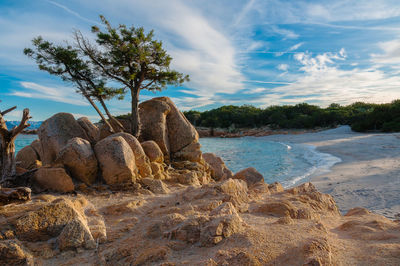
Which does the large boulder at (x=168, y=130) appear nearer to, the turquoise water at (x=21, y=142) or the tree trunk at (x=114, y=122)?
the tree trunk at (x=114, y=122)

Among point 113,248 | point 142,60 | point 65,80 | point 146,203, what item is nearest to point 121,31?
point 142,60

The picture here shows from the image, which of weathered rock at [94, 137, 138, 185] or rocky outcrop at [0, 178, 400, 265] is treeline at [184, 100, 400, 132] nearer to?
rocky outcrop at [0, 178, 400, 265]

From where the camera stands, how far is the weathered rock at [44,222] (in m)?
3.09

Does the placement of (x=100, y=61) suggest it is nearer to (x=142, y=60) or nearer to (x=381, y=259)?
(x=142, y=60)

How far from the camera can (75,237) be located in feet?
9.89

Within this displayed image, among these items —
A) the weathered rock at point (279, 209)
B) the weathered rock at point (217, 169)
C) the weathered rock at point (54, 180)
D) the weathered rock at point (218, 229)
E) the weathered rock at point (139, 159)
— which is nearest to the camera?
the weathered rock at point (218, 229)

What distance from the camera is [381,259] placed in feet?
7.77

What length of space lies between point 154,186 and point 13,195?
2991mm

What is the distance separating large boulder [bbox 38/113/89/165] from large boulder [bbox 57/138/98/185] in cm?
187

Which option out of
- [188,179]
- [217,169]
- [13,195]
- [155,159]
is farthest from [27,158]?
[217,169]

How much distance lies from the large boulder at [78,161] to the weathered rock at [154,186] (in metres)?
1.34

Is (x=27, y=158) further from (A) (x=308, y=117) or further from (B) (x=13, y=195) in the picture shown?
(A) (x=308, y=117)

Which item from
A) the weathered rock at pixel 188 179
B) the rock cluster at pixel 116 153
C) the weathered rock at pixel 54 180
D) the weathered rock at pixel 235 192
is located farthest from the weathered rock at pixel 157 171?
the weathered rock at pixel 235 192

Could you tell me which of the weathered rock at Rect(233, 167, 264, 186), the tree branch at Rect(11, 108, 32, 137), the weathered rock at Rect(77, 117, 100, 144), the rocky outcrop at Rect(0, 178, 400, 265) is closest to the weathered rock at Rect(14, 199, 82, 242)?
the rocky outcrop at Rect(0, 178, 400, 265)
